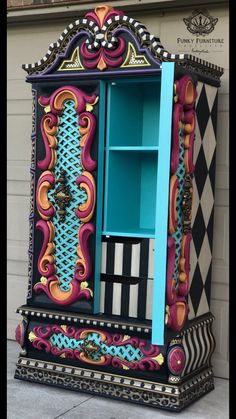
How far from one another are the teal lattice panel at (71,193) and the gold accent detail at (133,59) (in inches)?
17.5

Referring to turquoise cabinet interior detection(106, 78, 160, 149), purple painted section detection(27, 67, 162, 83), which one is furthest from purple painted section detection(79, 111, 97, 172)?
purple painted section detection(27, 67, 162, 83)

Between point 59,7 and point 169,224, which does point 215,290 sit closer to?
point 169,224

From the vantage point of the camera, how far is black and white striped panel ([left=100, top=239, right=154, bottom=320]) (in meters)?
3.86

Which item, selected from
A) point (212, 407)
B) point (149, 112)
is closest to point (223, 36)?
point (149, 112)

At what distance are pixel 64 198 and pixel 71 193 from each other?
58 mm

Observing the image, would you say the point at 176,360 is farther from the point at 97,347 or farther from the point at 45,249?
the point at 45,249

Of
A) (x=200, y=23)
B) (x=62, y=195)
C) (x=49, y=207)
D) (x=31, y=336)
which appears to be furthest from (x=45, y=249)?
(x=200, y=23)

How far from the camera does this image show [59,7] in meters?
4.77

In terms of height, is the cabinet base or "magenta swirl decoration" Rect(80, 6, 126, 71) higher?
"magenta swirl decoration" Rect(80, 6, 126, 71)

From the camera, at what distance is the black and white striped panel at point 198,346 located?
3846 mm

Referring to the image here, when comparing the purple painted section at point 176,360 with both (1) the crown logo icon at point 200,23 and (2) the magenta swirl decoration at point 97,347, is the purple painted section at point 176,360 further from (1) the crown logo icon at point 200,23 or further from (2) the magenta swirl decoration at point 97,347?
(1) the crown logo icon at point 200,23

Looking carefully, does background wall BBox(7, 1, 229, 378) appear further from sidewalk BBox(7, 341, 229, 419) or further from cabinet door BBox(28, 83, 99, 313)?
cabinet door BBox(28, 83, 99, 313)

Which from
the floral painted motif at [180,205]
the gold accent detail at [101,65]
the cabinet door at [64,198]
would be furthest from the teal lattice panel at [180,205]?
the gold accent detail at [101,65]

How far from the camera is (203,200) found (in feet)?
13.4
